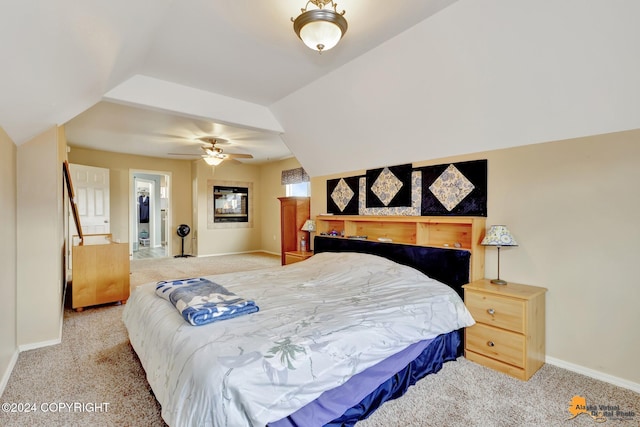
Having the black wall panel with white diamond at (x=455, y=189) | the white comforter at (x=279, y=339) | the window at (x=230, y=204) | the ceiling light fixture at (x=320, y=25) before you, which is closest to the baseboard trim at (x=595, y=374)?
the white comforter at (x=279, y=339)

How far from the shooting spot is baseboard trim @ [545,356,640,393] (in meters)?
2.08

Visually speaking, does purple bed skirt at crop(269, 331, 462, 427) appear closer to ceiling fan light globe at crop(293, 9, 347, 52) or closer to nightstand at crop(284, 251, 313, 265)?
ceiling fan light globe at crop(293, 9, 347, 52)

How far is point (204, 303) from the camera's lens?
6.19 ft

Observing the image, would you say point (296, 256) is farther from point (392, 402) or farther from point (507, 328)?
point (507, 328)

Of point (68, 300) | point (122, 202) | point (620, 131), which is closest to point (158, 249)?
point (122, 202)

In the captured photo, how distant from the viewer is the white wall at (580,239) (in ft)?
6.83

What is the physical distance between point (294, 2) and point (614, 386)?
139 inches

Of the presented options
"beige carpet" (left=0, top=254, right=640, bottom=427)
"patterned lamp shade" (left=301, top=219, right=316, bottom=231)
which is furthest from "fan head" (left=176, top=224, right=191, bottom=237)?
"beige carpet" (left=0, top=254, right=640, bottom=427)

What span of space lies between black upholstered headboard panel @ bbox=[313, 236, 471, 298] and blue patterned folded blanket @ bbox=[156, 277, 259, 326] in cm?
181

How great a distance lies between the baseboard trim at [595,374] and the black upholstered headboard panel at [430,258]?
33.0 inches

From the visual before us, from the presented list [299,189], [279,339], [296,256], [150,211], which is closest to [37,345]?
[279,339]

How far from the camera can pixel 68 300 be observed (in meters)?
4.14

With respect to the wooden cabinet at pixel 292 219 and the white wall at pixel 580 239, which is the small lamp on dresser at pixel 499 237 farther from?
the wooden cabinet at pixel 292 219

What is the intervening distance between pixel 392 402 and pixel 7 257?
308 centimetres
